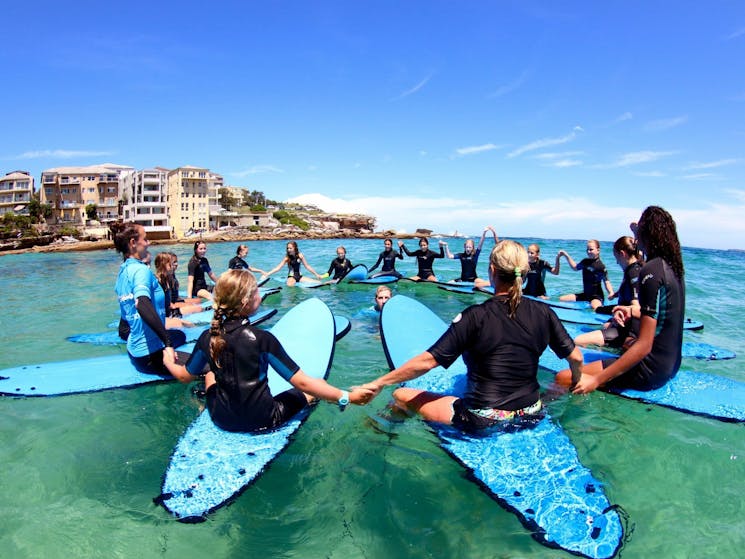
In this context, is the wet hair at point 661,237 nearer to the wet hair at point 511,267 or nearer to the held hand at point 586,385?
the held hand at point 586,385

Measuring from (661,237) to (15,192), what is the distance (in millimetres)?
94289

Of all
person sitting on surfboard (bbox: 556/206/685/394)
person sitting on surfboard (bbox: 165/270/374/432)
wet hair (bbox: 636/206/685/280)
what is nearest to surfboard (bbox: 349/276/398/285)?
person sitting on surfboard (bbox: 556/206/685/394)

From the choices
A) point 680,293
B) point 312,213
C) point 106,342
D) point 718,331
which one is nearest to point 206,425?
point 680,293

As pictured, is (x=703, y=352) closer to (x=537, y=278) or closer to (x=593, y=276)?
(x=593, y=276)

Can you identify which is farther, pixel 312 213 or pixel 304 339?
pixel 312 213

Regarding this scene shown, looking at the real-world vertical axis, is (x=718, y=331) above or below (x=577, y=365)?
below

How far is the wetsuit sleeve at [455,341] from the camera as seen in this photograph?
3170 millimetres

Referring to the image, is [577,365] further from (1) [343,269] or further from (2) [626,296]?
(1) [343,269]

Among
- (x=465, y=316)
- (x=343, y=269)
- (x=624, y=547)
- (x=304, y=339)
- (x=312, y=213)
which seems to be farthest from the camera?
(x=312, y=213)

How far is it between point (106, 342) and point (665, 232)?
8444 mm

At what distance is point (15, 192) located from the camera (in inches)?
2894

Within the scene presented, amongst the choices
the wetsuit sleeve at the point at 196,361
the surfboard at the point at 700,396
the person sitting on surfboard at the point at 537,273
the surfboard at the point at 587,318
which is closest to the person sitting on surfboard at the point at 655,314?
the surfboard at the point at 700,396

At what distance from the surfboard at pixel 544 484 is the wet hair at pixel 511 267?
108 cm

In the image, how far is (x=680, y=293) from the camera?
405cm
